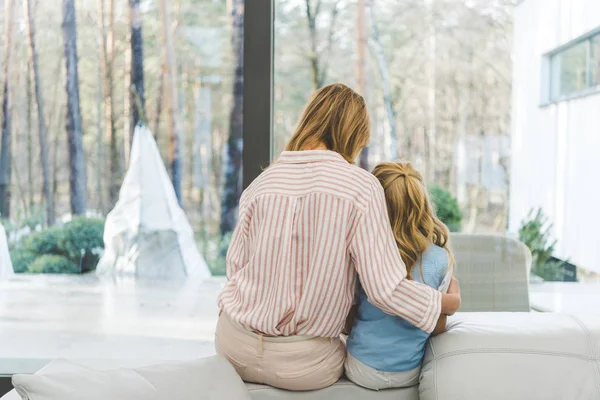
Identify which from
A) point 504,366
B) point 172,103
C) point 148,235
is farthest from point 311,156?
point 148,235

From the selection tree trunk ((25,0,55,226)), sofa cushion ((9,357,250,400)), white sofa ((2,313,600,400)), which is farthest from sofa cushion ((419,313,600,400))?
tree trunk ((25,0,55,226))

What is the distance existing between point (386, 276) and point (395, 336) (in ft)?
0.67

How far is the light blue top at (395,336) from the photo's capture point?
210cm

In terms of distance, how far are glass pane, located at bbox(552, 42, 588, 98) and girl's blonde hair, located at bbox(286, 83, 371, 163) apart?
153 centimetres

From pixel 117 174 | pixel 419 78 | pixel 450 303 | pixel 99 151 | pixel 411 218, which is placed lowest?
pixel 450 303

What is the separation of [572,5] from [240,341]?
221cm

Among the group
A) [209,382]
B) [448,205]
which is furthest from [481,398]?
[448,205]

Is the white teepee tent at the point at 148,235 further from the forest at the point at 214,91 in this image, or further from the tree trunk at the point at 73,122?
the tree trunk at the point at 73,122

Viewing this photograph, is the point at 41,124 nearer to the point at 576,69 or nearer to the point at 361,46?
the point at 361,46

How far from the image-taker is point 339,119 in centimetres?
219

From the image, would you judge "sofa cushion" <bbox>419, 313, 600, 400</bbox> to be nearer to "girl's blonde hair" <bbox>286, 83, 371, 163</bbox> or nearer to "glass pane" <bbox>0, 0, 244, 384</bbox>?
"girl's blonde hair" <bbox>286, 83, 371, 163</bbox>

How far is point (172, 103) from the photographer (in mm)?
3498

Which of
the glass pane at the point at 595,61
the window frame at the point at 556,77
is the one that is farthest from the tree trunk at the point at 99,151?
the glass pane at the point at 595,61

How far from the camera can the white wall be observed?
335cm
